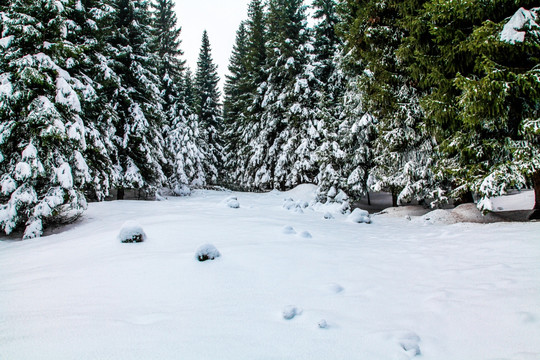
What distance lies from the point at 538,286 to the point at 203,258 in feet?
11.0

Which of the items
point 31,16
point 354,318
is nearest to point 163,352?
point 354,318

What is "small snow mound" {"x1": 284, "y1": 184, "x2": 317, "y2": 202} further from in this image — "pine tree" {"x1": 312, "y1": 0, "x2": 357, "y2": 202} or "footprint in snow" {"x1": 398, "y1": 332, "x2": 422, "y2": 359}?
"footprint in snow" {"x1": 398, "y1": 332, "x2": 422, "y2": 359}

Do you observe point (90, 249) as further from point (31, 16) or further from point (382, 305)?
point (31, 16)

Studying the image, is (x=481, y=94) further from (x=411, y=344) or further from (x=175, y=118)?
(x=175, y=118)

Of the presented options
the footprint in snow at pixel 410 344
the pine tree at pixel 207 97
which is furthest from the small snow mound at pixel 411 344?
the pine tree at pixel 207 97

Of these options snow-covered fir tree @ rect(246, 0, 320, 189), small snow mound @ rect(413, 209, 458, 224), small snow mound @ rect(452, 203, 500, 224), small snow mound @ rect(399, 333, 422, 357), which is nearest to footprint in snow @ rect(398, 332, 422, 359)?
small snow mound @ rect(399, 333, 422, 357)

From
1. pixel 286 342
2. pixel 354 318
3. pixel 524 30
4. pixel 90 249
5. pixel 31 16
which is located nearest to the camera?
pixel 286 342

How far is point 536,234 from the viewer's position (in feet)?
14.1

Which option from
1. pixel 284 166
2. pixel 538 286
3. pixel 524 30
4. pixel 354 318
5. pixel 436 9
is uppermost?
pixel 436 9

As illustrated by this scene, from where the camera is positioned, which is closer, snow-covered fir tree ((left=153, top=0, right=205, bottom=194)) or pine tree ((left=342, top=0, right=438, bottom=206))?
pine tree ((left=342, top=0, right=438, bottom=206))

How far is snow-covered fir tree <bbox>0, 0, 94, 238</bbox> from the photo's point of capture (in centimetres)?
702

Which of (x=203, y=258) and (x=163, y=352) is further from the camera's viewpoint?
(x=203, y=258)

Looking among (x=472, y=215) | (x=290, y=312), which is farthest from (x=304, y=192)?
(x=290, y=312)

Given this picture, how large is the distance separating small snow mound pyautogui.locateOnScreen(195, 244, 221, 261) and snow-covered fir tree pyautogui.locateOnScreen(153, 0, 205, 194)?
1508 cm
